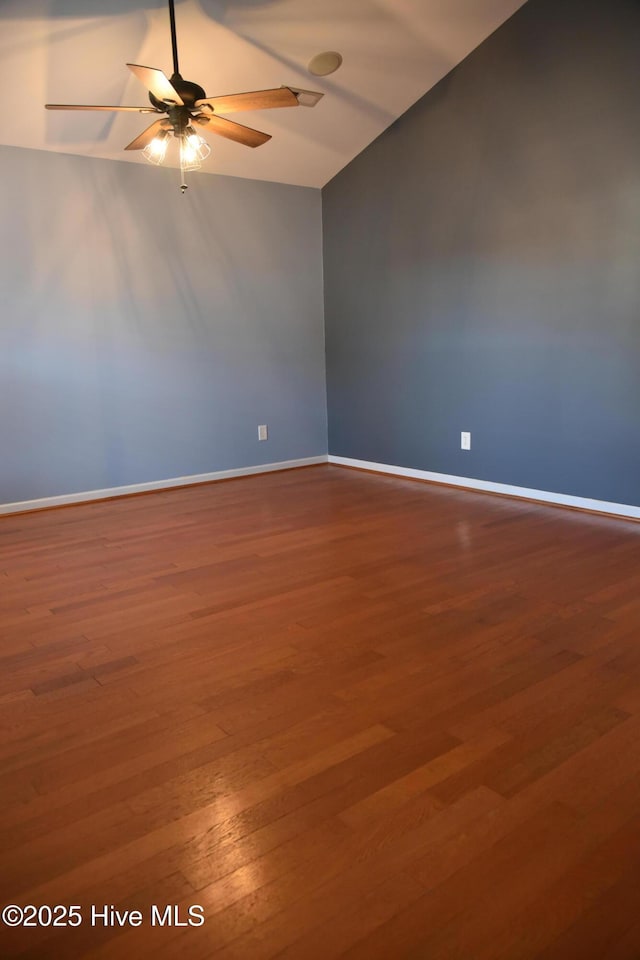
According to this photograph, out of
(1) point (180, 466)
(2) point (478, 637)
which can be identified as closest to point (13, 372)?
(1) point (180, 466)

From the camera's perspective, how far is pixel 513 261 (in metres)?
3.97

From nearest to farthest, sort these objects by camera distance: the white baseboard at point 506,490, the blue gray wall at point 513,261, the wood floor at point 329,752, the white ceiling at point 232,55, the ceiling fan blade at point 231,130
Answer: the wood floor at point 329,752
the ceiling fan blade at point 231,130
the white ceiling at point 232,55
the blue gray wall at point 513,261
the white baseboard at point 506,490

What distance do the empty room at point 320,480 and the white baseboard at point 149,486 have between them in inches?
0.8

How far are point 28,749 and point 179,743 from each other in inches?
14.9

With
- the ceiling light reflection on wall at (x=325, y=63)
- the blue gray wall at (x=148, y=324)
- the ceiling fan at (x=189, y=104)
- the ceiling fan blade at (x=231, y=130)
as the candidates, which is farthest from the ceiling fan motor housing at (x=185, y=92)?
the blue gray wall at (x=148, y=324)

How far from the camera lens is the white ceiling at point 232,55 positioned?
3141 millimetres

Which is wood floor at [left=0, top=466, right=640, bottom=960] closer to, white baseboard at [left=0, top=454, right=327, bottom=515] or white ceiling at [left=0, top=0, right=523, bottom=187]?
white baseboard at [left=0, top=454, right=327, bottom=515]

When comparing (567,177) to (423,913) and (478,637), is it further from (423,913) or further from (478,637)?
(423,913)

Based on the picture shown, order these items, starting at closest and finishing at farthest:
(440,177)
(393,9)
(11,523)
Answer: (393,9)
(11,523)
(440,177)

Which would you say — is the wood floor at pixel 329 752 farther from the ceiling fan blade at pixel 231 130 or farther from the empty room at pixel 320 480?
the ceiling fan blade at pixel 231 130

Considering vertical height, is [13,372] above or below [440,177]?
below

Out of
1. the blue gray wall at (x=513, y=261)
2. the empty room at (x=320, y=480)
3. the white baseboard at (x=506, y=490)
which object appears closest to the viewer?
the empty room at (x=320, y=480)

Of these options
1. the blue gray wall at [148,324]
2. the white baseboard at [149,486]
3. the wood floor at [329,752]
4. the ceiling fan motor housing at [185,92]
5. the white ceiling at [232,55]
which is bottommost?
the wood floor at [329,752]

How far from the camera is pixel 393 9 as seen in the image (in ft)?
11.4
